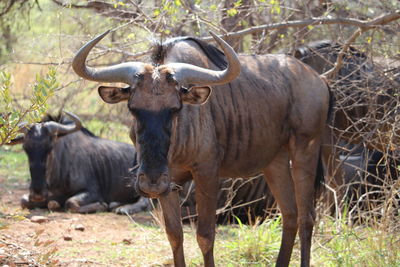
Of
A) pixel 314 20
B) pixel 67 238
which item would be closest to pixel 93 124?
pixel 67 238

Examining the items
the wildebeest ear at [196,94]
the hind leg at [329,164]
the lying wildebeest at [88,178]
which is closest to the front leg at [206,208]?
the wildebeest ear at [196,94]

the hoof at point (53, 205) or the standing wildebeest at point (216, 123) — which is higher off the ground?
the standing wildebeest at point (216, 123)

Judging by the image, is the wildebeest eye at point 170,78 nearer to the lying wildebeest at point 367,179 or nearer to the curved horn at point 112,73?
the curved horn at point 112,73

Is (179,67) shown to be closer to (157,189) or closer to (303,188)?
(157,189)

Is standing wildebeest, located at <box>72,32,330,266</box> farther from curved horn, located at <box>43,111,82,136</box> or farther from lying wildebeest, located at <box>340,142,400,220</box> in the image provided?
curved horn, located at <box>43,111,82,136</box>

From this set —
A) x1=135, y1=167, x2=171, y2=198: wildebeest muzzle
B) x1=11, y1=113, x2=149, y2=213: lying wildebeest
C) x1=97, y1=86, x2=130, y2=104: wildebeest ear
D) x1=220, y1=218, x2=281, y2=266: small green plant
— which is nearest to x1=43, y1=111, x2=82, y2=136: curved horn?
x1=11, y1=113, x2=149, y2=213: lying wildebeest

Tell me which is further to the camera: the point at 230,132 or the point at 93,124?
the point at 93,124

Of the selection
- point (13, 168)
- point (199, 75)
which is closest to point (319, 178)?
point (199, 75)

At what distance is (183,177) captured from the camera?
5.05m

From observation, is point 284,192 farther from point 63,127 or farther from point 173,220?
point 63,127

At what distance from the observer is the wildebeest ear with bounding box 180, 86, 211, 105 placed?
436 cm

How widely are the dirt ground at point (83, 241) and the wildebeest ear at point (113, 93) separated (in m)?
0.96

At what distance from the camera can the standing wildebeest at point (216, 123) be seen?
4.20m

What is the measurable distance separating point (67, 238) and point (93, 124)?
5476 millimetres
